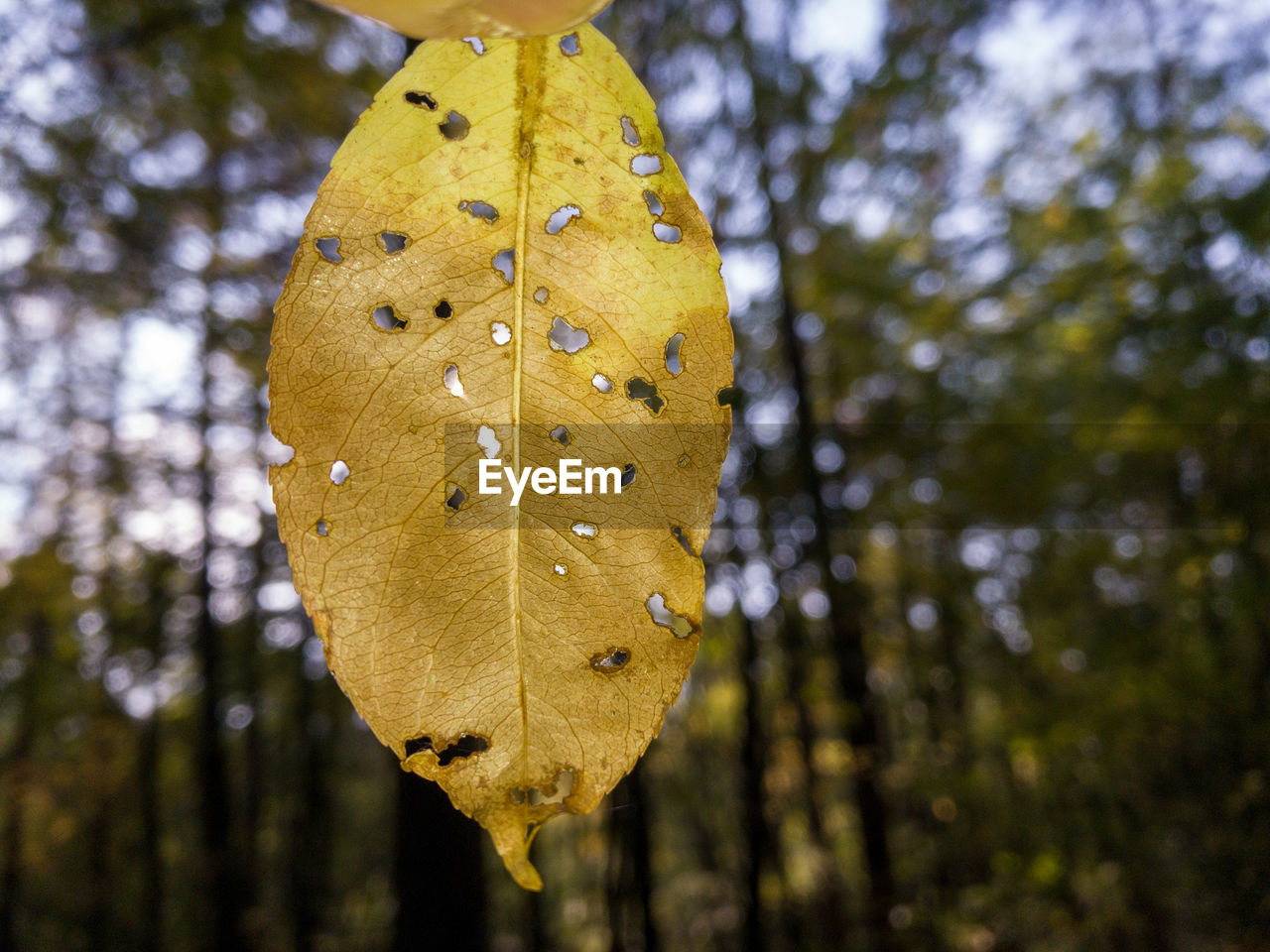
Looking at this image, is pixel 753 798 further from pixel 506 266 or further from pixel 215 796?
pixel 215 796

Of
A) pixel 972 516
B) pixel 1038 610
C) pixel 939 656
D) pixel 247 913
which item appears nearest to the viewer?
pixel 972 516

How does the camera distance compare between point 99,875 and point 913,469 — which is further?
point 99,875

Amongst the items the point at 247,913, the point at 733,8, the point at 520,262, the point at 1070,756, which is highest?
the point at 733,8

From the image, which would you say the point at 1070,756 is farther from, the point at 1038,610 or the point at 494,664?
the point at 494,664

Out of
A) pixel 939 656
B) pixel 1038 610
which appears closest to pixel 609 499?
pixel 1038 610

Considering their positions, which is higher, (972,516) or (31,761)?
(972,516)

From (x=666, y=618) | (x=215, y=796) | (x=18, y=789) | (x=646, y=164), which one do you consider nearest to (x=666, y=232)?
(x=646, y=164)

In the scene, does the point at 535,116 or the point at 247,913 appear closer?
the point at 535,116

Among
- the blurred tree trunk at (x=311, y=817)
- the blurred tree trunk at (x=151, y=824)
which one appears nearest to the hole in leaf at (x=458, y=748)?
the blurred tree trunk at (x=311, y=817)
